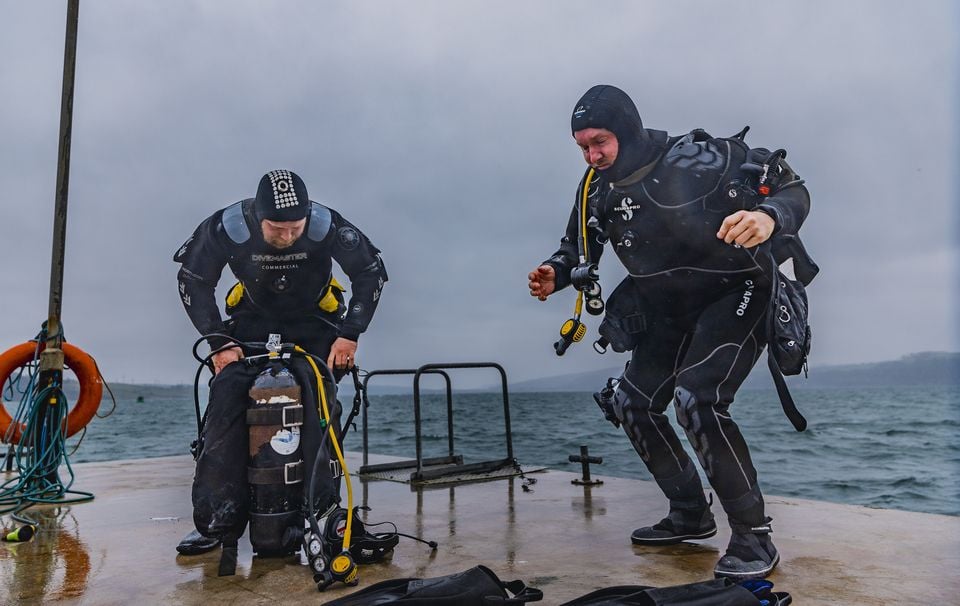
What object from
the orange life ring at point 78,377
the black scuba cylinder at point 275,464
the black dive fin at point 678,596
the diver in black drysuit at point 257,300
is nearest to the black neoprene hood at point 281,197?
the diver in black drysuit at point 257,300

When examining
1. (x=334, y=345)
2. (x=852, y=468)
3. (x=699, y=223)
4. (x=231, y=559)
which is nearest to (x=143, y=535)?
(x=231, y=559)

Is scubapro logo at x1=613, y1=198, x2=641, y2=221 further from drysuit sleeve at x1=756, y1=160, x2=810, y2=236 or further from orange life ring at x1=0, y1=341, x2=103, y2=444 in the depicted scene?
orange life ring at x1=0, y1=341, x2=103, y2=444

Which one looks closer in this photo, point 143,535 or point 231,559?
point 231,559

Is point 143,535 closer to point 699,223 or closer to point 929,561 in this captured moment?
point 699,223

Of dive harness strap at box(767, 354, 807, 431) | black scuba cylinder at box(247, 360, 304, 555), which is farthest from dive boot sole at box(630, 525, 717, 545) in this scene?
black scuba cylinder at box(247, 360, 304, 555)

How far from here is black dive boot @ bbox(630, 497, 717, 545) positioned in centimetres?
327

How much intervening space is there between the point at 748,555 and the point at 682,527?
58 centimetres

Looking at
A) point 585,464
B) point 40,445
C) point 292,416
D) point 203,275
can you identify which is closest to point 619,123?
point 292,416

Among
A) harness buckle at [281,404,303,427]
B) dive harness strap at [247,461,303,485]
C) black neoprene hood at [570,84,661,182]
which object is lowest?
dive harness strap at [247,461,303,485]

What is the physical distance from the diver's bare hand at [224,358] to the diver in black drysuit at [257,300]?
12 cm

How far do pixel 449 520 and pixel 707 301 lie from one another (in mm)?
1950

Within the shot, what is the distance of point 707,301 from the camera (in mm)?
3082

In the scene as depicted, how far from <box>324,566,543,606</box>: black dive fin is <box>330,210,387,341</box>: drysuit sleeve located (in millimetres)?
1581

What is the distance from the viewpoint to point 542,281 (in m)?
3.42
